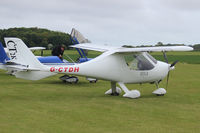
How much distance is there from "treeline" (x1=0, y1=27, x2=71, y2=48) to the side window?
1288 inches

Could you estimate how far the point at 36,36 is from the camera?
49.2m

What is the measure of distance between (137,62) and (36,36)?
4043 cm

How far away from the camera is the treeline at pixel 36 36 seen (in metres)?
44.8

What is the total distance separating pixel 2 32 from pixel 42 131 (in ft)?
163

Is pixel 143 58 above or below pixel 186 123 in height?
above

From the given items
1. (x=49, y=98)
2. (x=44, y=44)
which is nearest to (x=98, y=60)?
(x=49, y=98)

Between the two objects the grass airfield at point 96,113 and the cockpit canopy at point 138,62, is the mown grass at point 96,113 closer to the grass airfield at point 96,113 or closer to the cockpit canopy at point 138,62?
the grass airfield at point 96,113

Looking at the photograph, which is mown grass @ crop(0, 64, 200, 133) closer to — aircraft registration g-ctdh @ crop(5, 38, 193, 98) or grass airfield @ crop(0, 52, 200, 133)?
grass airfield @ crop(0, 52, 200, 133)

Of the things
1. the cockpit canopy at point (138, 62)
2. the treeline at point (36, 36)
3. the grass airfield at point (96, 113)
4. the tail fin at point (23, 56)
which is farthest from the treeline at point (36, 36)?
the grass airfield at point (96, 113)

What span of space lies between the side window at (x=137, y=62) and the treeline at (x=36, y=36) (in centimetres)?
3271

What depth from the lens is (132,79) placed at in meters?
10.5

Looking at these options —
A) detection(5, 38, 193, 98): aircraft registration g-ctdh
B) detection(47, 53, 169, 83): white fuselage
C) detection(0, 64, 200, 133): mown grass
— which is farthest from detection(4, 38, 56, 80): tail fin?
detection(0, 64, 200, 133): mown grass

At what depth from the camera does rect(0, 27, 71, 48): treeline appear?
147ft

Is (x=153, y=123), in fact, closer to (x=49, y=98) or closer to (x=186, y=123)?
(x=186, y=123)
